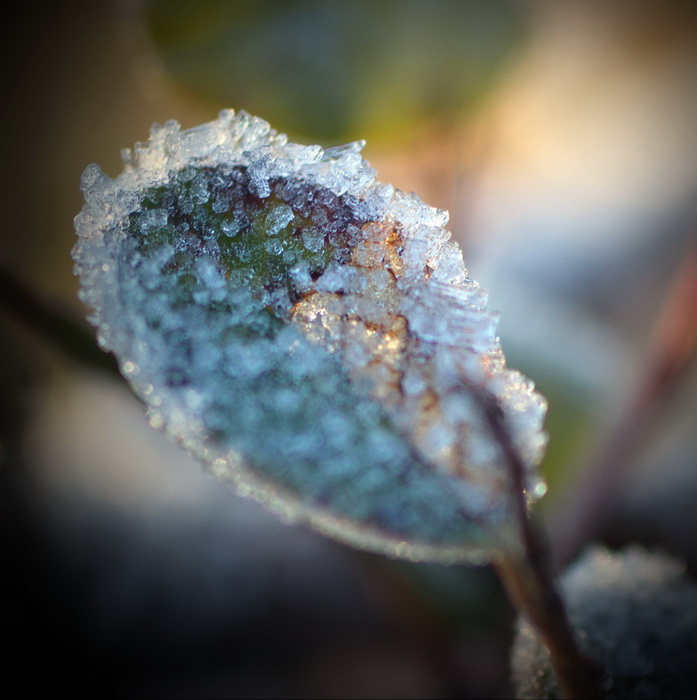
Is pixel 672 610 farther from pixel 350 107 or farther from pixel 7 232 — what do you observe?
pixel 7 232

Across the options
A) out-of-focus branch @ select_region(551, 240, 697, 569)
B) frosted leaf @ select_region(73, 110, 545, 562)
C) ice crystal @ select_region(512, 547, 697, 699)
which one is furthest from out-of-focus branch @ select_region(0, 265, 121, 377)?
out-of-focus branch @ select_region(551, 240, 697, 569)

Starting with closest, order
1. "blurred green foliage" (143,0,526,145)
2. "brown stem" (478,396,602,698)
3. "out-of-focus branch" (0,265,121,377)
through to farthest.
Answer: "brown stem" (478,396,602,698) < "out-of-focus branch" (0,265,121,377) < "blurred green foliage" (143,0,526,145)

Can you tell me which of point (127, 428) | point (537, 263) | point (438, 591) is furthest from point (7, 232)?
point (537, 263)

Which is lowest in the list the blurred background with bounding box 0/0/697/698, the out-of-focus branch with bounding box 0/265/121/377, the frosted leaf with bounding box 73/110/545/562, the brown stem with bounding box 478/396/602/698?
the brown stem with bounding box 478/396/602/698

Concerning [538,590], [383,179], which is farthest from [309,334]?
[383,179]

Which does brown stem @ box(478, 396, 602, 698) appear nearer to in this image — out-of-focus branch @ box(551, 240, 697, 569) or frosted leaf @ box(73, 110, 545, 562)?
frosted leaf @ box(73, 110, 545, 562)

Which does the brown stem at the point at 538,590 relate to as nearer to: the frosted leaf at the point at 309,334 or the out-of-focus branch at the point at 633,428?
the frosted leaf at the point at 309,334

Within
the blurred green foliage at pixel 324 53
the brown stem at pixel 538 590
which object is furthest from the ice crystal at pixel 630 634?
the blurred green foliage at pixel 324 53
